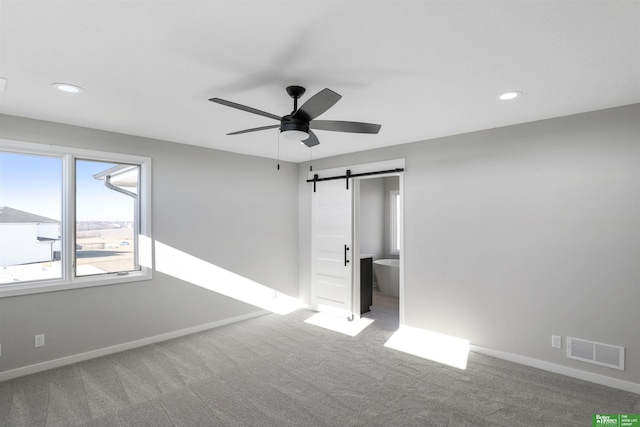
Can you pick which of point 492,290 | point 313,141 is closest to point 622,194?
point 492,290

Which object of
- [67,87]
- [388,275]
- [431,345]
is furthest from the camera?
[388,275]

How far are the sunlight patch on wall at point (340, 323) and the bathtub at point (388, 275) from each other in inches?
66.8

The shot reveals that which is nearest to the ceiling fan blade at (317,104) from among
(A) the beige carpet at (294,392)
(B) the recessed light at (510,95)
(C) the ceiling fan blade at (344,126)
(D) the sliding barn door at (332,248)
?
(C) the ceiling fan blade at (344,126)

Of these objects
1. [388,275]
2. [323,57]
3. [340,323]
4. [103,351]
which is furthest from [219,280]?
[323,57]

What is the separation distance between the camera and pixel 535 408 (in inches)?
105

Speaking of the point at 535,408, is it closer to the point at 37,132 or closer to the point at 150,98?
the point at 150,98

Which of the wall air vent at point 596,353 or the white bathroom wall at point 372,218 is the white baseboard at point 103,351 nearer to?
the white bathroom wall at point 372,218

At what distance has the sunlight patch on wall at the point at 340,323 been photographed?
4543mm

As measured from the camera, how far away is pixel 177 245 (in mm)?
Answer: 4352

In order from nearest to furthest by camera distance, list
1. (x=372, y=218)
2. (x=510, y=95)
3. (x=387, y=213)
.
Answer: (x=510, y=95) < (x=372, y=218) < (x=387, y=213)

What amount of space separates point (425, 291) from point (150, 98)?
3.71 metres

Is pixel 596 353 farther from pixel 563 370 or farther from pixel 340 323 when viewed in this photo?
pixel 340 323

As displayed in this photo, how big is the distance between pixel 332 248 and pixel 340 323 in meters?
1.15

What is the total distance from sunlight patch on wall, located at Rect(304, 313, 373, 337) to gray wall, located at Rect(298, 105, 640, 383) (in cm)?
73
